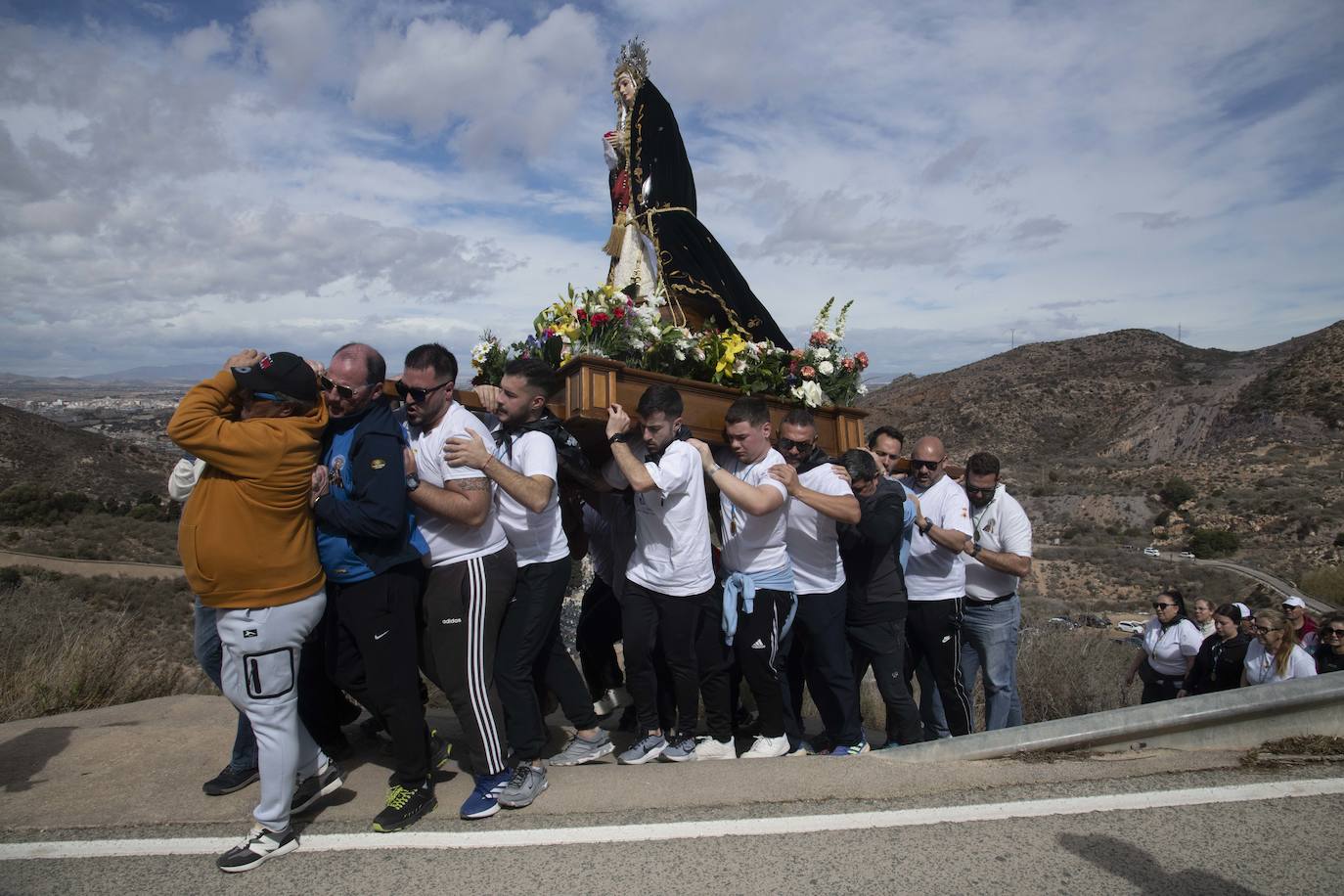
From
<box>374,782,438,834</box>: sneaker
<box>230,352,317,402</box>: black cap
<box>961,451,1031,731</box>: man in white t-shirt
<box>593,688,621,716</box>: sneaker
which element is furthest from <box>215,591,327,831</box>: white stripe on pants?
<box>961,451,1031,731</box>: man in white t-shirt

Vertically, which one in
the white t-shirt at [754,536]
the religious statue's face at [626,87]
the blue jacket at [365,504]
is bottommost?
the white t-shirt at [754,536]

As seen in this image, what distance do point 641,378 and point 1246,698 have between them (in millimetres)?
3298

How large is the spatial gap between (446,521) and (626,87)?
15.2 ft

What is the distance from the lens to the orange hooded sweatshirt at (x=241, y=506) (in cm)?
329

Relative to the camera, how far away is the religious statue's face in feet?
23.5

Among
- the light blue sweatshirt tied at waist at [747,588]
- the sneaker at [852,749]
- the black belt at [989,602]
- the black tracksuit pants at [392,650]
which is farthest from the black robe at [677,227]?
the black tracksuit pants at [392,650]

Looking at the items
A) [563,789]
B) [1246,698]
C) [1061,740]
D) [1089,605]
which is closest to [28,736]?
[563,789]

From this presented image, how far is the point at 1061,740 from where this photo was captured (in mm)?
4180

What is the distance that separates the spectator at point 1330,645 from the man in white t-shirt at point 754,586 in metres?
4.64

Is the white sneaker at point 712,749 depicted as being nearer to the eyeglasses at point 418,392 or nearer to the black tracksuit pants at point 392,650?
the black tracksuit pants at point 392,650

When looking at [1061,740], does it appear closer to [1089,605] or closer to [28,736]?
[28,736]

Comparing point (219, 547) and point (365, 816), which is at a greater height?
point (219, 547)

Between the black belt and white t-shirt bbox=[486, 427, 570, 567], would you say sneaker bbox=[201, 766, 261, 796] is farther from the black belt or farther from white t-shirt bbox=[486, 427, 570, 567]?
the black belt

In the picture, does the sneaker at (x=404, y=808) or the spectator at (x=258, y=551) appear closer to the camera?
the spectator at (x=258, y=551)
